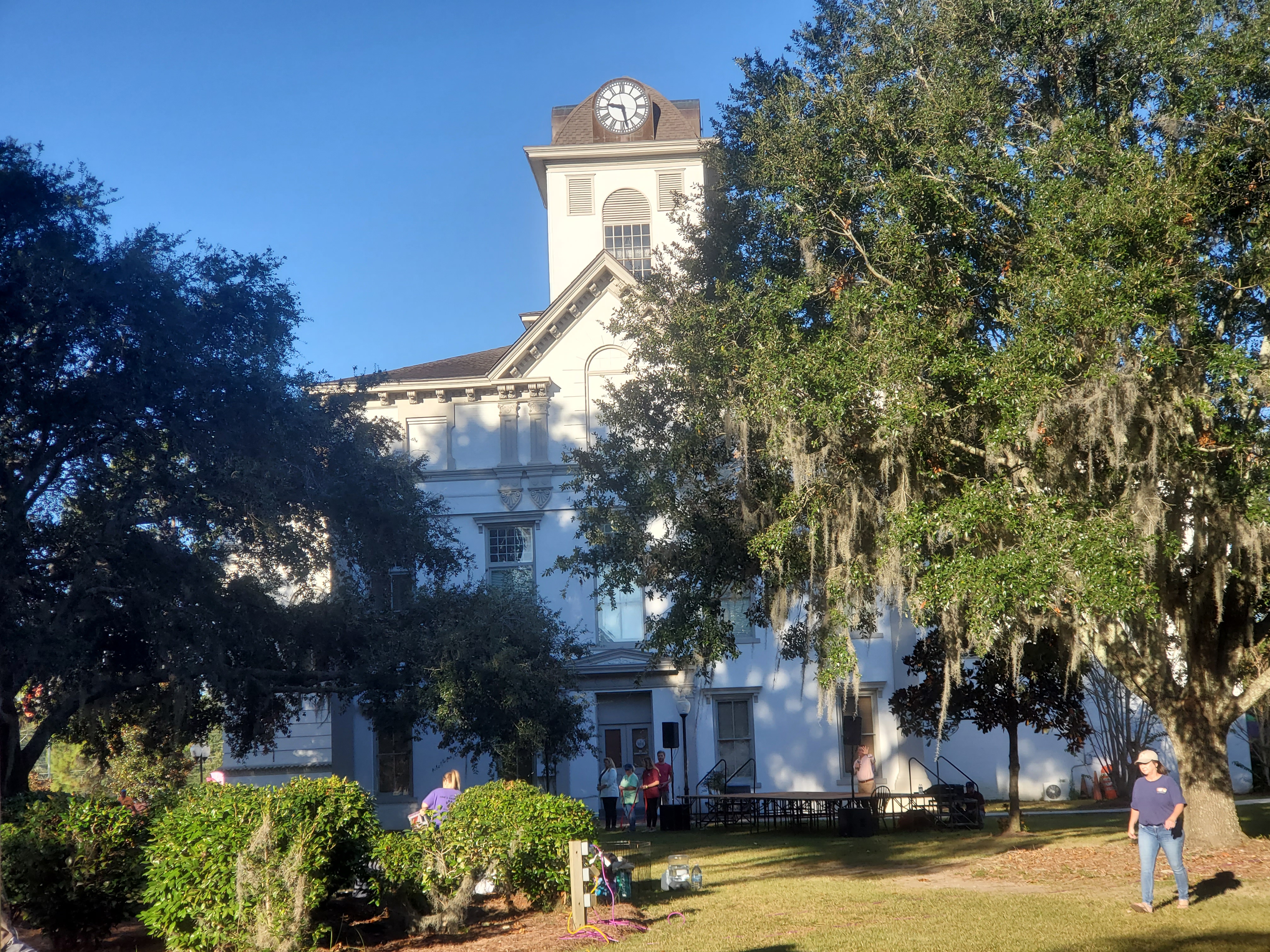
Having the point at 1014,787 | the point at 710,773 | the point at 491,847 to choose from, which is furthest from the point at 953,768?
the point at 491,847

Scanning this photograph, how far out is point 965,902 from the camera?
11070mm

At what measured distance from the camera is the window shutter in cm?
3444

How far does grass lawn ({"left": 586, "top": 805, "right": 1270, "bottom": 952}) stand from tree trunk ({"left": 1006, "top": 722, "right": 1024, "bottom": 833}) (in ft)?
5.15

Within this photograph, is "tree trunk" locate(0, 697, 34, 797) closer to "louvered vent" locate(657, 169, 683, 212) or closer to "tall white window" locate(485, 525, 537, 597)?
"tall white window" locate(485, 525, 537, 597)

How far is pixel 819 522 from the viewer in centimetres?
1338

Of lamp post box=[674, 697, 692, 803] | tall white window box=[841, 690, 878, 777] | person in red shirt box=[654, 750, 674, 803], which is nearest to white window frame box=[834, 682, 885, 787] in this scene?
tall white window box=[841, 690, 878, 777]

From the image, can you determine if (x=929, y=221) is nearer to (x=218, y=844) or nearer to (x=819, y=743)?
(x=218, y=844)

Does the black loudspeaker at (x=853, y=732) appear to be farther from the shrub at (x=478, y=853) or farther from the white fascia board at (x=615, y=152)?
the white fascia board at (x=615, y=152)

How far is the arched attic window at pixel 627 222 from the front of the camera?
34.5m

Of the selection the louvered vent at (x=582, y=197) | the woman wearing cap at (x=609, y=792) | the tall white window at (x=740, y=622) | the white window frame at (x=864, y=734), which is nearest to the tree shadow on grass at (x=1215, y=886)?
the woman wearing cap at (x=609, y=792)

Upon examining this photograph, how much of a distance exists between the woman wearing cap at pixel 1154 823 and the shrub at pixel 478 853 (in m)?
5.26

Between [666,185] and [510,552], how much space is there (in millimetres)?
13329

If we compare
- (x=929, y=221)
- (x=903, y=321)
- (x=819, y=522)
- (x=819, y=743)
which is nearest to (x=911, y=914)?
(x=819, y=522)

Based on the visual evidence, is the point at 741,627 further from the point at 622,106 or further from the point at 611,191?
the point at 622,106
